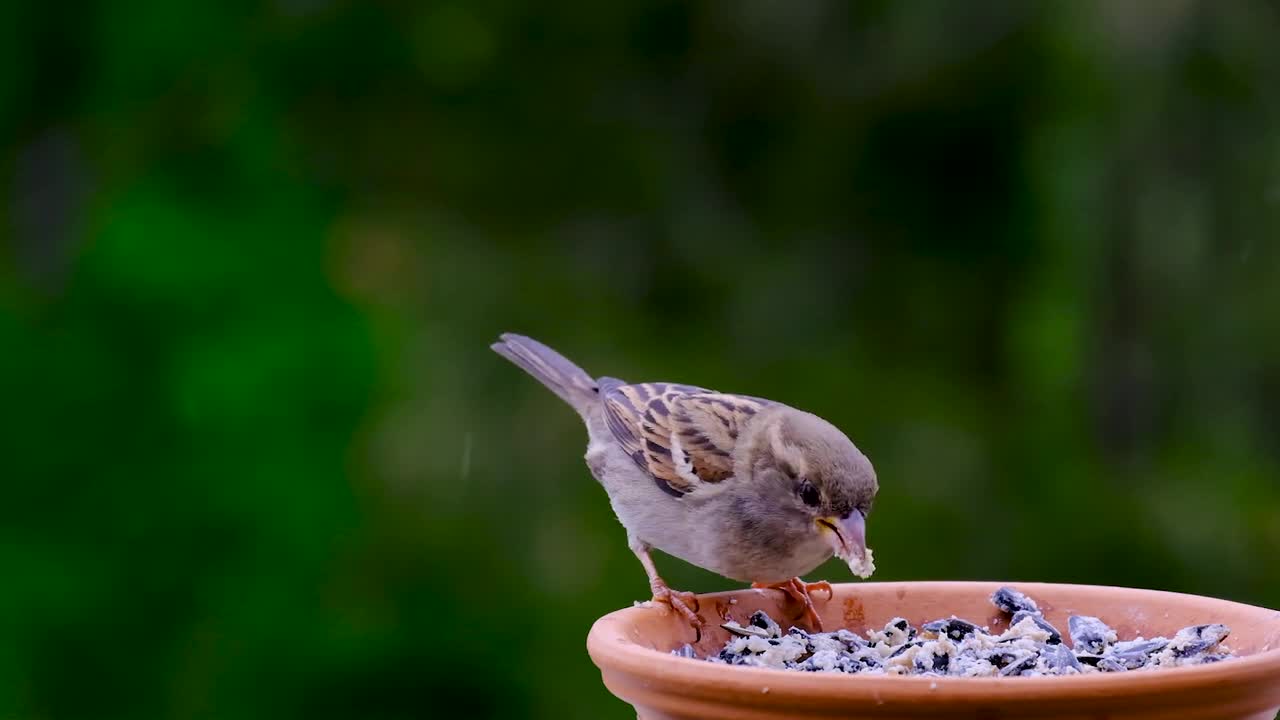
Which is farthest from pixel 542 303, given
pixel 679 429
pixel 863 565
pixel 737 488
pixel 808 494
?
pixel 863 565

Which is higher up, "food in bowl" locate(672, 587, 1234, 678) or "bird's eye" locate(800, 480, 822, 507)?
"bird's eye" locate(800, 480, 822, 507)

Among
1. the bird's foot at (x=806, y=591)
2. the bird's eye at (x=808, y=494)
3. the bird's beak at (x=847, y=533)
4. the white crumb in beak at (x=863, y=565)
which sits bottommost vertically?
the bird's foot at (x=806, y=591)

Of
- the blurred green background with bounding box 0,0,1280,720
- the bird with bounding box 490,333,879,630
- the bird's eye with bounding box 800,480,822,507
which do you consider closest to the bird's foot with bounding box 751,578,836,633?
the bird with bounding box 490,333,879,630

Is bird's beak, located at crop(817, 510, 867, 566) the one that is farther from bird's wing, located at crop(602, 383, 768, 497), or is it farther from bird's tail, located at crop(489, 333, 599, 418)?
bird's tail, located at crop(489, 333, 599, 418)

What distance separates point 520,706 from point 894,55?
1685 millimetres

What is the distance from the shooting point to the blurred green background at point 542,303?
313cm

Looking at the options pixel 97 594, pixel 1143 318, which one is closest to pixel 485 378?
pixel 97 594

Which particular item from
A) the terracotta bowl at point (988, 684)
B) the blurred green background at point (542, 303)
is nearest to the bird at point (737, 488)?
the terracotta bowl at point (988, 684)

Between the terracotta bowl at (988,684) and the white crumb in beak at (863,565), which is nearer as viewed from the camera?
the terracotta bowl at (988,684)

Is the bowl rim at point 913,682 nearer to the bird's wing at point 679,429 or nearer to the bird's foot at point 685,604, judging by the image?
the bird's foot at point 685,604

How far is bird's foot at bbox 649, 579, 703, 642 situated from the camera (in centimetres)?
196

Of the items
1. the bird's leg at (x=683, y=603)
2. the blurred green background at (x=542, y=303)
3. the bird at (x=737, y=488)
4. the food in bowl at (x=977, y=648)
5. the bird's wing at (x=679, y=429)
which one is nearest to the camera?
Result: the food in bowl at (x=977, y=648)

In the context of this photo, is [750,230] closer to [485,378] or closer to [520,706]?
[485,378]

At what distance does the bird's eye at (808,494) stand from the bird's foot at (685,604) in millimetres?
213
